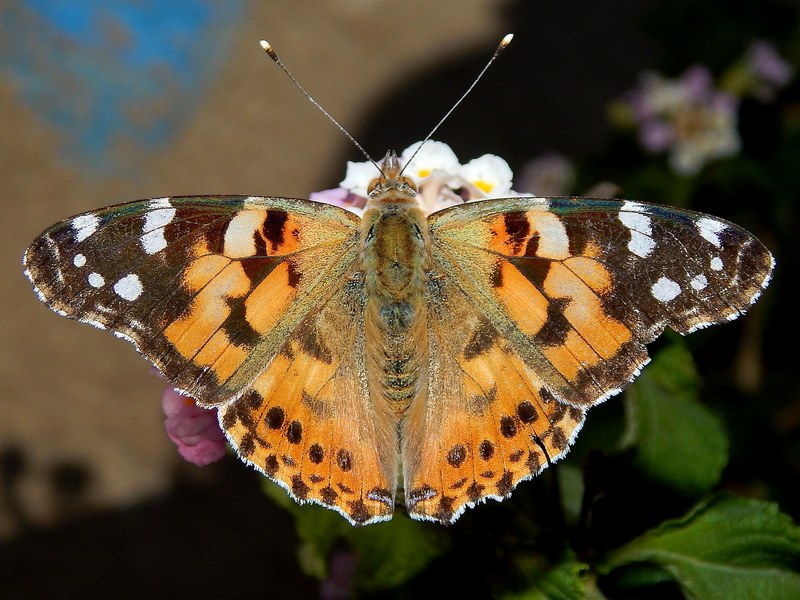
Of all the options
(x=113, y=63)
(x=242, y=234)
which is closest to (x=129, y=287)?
(x=242, y=234)

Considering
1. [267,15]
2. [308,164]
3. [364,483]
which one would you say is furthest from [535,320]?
[267,15]

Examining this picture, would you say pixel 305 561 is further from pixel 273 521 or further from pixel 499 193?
pixel 273 521

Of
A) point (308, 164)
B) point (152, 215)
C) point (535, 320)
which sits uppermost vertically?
point (152, 215)

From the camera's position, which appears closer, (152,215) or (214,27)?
(152,215)

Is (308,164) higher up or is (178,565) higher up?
(308,164)

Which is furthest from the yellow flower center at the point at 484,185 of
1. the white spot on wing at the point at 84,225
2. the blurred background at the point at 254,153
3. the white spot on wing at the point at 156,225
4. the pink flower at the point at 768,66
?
the pink flower at the point at 768,66
